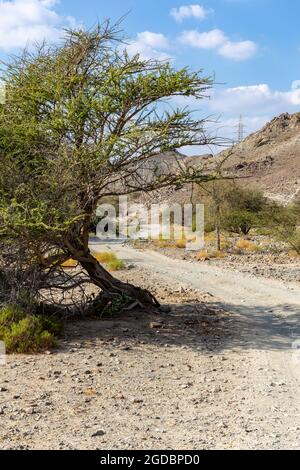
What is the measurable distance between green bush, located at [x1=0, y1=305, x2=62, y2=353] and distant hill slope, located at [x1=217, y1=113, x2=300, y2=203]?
139 ft

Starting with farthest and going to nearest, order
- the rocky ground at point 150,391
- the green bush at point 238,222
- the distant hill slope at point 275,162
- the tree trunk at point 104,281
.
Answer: the distant hill slope at point 275,162 → the green bush at point 238,222 → the tree trunk at point 104,281 → the rocky ground at point 150,391

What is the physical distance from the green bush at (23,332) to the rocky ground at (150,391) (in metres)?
0.22

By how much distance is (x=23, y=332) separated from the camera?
25.6 ft

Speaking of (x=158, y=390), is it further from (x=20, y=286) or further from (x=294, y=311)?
(x=294, y=311)

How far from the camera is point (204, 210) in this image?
32.6 meters

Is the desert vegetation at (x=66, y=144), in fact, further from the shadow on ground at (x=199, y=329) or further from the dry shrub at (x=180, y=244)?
the dry shrub at (x=180, y=244)

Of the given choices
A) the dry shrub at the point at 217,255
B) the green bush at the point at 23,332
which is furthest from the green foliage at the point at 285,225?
the green bush at the point at 23,332

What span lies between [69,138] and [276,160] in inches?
2180

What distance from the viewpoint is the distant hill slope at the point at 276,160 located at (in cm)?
5366

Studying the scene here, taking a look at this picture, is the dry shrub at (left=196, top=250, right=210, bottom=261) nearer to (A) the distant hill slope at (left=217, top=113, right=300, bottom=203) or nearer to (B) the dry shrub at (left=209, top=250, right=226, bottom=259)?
(B) the dry shrub at (left=209, top=250, right=226, bottom=259)

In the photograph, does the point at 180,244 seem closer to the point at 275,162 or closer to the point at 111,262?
the point at 111,262

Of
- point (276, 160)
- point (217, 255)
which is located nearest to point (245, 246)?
point (217, 255)
